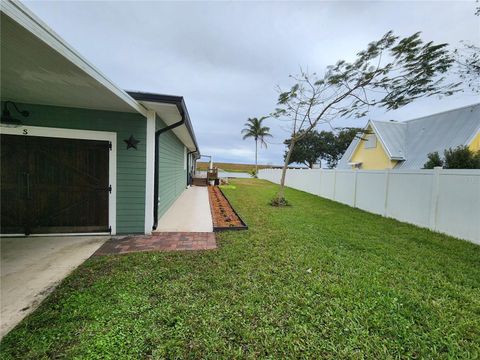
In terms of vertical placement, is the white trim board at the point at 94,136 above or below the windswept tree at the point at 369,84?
below

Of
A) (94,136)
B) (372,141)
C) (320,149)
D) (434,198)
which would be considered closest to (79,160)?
(94,136)

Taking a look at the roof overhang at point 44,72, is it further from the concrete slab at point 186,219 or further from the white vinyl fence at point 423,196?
the white vinyl fence at point 423,196

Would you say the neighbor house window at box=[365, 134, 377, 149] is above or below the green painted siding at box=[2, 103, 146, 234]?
above

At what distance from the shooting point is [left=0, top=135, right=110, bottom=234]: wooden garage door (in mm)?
4254

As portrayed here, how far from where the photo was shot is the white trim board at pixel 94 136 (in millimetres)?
4172

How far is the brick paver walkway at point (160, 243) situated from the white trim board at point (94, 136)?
626 millimetres

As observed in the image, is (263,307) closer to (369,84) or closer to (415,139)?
(369,84)

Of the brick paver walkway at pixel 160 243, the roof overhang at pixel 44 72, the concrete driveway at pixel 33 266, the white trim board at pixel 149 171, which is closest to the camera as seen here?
the roof overhang at pixel 44 72

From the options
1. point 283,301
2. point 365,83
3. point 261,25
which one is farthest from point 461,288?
point 261,25

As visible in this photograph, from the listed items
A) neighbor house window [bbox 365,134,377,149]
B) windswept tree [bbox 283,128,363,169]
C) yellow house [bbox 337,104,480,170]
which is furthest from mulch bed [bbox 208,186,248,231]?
windswept tree [bbox 283,128,363,169]

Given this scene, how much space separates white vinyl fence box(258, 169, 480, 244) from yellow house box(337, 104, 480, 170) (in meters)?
5.79

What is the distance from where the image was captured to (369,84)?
24.5 feet

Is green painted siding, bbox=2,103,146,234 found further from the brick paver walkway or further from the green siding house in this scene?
the brick paver walkway

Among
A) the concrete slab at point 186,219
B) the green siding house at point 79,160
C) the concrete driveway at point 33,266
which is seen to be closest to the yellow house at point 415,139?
the concrete slab at point 186,219
